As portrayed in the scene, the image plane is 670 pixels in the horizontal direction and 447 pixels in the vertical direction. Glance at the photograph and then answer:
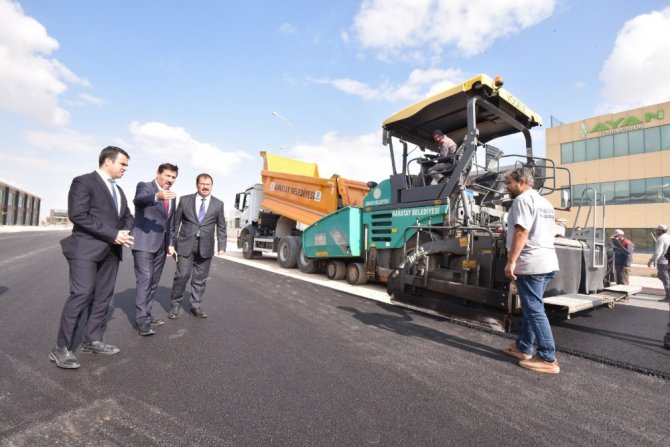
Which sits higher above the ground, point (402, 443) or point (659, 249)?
point (659, 249)

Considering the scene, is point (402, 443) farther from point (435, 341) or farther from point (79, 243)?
point (79, 243)

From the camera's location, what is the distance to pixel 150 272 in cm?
340

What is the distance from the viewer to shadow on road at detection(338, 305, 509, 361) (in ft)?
10.3

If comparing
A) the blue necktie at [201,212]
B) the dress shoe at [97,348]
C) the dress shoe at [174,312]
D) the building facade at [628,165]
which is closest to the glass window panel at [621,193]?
the building facade at [628,165]

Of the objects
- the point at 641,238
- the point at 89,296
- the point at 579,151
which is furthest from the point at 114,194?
the point at 579,151

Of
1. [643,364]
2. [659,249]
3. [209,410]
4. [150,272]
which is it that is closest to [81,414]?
[209,410]

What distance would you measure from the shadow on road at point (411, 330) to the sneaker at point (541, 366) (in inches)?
7.7

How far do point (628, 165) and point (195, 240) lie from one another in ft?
81.4

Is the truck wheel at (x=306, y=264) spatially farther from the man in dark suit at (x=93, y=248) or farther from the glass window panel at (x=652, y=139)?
the glass window panel at (x=652, y=139)

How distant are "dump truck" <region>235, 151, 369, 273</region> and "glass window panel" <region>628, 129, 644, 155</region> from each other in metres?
19.9

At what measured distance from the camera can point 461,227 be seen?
424 cm

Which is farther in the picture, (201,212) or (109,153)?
(201,212)

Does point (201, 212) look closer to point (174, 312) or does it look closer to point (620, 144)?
point (174, 312)

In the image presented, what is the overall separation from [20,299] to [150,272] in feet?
8.48
